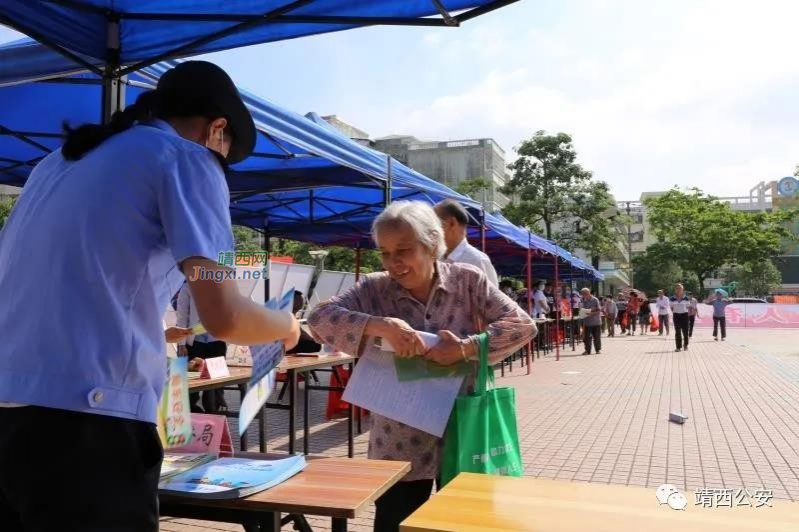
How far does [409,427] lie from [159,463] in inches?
40.3

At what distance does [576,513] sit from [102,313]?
0.99 m

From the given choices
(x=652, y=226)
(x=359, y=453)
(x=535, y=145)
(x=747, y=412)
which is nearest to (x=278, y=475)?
(x=359, y=453)

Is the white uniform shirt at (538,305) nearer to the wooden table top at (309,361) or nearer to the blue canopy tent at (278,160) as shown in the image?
the blue canopy tent at (278,160)

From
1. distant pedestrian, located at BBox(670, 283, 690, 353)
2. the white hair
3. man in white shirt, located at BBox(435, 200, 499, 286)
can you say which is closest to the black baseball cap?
the white hair

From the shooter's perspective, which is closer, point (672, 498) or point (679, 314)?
point (672, 498)

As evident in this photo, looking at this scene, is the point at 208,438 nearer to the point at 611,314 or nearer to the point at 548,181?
the point at 611,314

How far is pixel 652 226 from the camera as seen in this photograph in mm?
44750

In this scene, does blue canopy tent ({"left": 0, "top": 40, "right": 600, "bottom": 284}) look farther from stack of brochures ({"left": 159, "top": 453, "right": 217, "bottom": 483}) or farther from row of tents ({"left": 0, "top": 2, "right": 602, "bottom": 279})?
stack of brochures ({"left": 159, "top": 453, "right": 217, "bottom": 483})

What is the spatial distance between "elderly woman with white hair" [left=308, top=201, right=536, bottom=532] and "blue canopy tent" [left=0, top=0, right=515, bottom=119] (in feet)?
4.11

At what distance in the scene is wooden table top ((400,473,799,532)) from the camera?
125 centimetres

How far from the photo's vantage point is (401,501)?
6.92 feet

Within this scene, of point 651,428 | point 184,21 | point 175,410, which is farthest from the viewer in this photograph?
point 651,428

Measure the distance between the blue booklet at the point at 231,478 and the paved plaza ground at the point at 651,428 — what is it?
2242 mm
